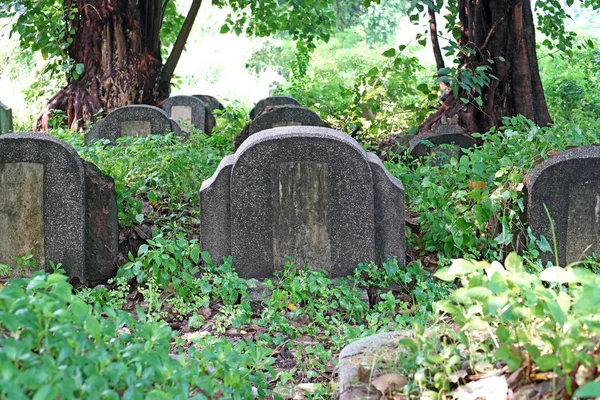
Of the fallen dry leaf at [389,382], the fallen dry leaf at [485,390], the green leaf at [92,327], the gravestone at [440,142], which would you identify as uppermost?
the gravestone at [440,142]

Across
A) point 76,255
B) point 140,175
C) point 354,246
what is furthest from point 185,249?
point 140,175

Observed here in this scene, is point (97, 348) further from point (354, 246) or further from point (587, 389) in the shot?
point (354, 246)

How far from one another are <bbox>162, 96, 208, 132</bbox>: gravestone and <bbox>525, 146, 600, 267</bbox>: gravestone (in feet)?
27.9

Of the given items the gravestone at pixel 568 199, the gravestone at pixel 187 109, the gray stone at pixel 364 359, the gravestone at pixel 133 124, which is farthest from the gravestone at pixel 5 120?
the gray stone at pixel 364 359

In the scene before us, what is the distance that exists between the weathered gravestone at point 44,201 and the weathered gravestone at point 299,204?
2.70 ft

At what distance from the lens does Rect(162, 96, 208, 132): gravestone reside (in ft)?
43.5

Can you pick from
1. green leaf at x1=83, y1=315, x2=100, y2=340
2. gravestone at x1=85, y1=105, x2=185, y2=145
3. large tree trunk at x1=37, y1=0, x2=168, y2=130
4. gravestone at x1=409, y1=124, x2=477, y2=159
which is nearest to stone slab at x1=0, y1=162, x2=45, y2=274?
green leaf at x1=83, y1=315, x2=100, y2=340

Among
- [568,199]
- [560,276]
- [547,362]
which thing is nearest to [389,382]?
[547,362]

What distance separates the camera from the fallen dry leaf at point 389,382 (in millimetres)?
2691

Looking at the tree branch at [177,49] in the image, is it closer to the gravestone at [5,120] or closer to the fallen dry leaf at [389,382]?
the gravestone at [5,120]

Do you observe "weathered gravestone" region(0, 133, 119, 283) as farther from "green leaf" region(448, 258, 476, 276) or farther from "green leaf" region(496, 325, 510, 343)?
"green leaf" region(496, 325, 510, 343)

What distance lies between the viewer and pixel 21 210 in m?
5.42

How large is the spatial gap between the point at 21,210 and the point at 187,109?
26.8 ft

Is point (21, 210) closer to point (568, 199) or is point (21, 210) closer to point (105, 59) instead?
point (568, 199)
